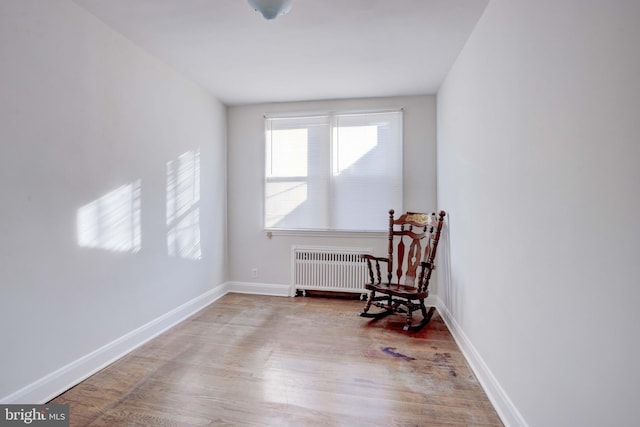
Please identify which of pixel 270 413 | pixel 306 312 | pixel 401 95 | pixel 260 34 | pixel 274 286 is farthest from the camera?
pixel 274 286

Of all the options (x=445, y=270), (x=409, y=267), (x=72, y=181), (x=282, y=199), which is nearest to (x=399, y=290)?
(x=409, y=267)

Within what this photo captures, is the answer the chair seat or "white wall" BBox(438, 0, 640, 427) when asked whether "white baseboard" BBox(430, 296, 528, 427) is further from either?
the chair seat

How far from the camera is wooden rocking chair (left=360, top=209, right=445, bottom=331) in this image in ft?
9.73

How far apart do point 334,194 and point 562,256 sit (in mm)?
2787

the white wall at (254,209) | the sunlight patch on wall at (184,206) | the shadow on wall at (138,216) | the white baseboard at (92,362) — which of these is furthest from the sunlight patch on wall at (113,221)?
the white wall at (254,209)

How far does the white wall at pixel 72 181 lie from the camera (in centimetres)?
166

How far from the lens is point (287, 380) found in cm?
206

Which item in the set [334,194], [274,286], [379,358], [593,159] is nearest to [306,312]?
[274,286]

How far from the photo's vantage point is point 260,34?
2.34 m

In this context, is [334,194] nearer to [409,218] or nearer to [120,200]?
[409,218]

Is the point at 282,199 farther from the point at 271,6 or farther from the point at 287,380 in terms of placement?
the point at 271,6

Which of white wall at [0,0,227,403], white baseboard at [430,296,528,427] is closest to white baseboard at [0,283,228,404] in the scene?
white wall at [0,0,227,403]

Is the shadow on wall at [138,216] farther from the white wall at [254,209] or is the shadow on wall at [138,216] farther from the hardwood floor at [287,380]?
the hardwood floor at [287,380]

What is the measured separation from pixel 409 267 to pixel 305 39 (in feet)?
7.88
